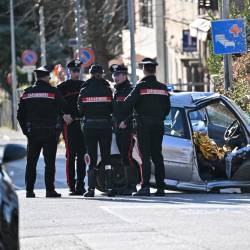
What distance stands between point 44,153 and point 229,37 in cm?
641

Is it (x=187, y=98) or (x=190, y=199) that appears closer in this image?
(x=190, y=199)

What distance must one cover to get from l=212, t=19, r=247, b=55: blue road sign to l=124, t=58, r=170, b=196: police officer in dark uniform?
585cm

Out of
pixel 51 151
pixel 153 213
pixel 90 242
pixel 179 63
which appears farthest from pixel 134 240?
pixel 179 63

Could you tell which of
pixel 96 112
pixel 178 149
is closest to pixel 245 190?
pixel 178 149

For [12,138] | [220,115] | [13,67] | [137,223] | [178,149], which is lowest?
[12,138]

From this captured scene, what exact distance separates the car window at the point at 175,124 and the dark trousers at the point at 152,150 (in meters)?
0.71

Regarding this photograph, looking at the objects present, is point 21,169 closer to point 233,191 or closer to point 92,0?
point 233,191

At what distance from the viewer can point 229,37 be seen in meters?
20.4

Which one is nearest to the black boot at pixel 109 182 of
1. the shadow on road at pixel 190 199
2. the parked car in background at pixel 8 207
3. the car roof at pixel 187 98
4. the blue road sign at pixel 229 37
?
the shadow on road at pixel 190 199

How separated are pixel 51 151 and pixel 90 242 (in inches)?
203

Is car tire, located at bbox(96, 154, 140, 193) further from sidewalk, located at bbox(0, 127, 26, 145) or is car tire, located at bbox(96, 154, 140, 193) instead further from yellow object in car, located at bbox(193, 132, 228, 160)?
sidewalk, located at bbox(0, 127, 26, 145)

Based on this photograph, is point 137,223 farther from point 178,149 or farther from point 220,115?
point 220,115

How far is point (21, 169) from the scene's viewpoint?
2769cm

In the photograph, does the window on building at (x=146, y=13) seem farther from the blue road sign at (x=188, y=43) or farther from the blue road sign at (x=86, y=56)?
the blue road sign at (x=86, y=56)
